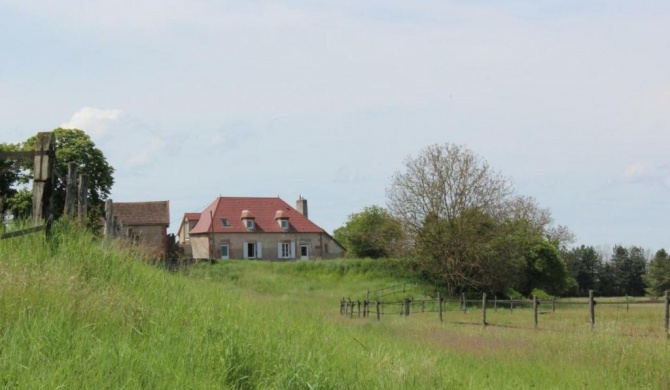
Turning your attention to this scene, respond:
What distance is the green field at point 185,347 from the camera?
7445mm

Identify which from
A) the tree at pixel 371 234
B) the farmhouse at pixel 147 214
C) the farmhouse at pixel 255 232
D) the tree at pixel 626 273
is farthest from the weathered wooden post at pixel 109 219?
the tree at pixel 626 273

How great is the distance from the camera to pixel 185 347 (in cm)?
849

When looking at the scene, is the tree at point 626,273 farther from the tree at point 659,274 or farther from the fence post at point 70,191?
the fence post at point 70,191

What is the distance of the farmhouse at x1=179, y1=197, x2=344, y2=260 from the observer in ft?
246

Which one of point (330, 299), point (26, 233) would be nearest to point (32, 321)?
point (26, 233)

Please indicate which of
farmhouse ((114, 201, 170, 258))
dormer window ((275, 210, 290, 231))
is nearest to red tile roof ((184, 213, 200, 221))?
dormer window ((275, 210, 290, 231))

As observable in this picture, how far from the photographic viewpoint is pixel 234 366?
28.0 ft

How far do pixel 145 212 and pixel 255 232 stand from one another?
1101cm

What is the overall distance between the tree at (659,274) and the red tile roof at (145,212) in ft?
190

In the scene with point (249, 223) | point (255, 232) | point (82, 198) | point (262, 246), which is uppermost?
point (249, 223)

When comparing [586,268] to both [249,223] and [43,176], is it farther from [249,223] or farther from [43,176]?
[43,176]

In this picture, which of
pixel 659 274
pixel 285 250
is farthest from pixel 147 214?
pixel 659 274

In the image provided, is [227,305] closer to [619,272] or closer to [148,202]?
[148,202]

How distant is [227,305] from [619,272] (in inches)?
4224
